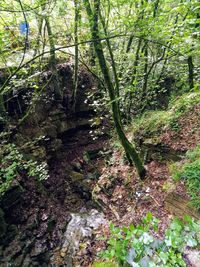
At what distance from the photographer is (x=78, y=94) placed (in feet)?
26.3

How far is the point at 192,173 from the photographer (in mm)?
3488

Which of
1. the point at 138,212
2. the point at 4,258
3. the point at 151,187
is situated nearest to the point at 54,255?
the point at 4,258

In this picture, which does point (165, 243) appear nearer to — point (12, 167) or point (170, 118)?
point (12, 167)

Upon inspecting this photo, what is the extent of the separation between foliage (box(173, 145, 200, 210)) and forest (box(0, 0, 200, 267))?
0.02 metres

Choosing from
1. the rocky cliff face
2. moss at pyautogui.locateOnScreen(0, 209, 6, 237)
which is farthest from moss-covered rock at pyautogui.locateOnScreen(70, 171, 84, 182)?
moss at pyautogui.locateOnScreen(0, 209, 6, 237)

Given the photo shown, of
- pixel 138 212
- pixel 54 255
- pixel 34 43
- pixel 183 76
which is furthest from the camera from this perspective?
pixel 183 76

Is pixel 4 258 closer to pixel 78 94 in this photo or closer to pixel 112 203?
pixel 112 203

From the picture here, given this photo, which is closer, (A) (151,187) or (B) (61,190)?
(A) (151,187)

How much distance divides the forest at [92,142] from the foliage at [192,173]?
0.06 feet

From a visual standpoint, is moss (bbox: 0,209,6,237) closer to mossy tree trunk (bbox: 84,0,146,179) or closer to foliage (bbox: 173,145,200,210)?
mossy tree trunk (bbox: 84,0,146,179)

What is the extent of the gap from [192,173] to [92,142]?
485 cm

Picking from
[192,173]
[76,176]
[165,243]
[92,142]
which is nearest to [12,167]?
[76,176]

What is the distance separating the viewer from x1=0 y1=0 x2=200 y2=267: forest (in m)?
3.62

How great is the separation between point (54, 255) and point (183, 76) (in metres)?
6.39
